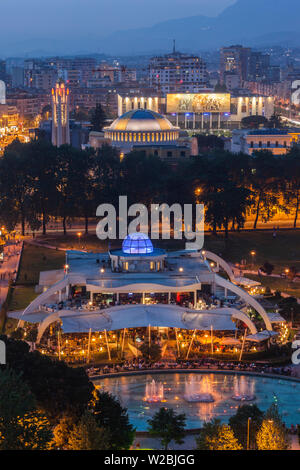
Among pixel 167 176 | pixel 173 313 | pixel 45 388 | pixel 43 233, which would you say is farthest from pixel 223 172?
pixel 45 388

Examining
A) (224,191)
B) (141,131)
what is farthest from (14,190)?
(141,131)

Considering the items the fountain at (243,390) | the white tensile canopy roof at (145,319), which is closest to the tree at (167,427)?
the fountain at (243,390)

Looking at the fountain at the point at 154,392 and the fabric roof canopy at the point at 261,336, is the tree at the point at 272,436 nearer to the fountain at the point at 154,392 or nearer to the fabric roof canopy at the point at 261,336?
the fountain at the point at 154,392

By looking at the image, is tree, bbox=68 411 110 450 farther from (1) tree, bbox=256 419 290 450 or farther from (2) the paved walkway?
(2) the paved walkway

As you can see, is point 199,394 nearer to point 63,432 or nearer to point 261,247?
point 63,432

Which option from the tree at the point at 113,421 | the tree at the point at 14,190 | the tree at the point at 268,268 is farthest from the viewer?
the tree at the point at 14,190

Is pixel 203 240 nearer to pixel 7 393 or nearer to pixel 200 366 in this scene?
pixel 200 366

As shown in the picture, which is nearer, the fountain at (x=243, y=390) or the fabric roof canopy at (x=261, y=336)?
the fountain at (x=243, y=390)
